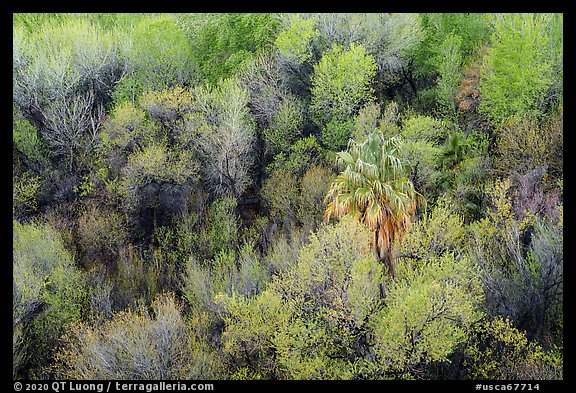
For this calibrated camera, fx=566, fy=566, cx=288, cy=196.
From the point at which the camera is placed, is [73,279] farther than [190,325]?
Yes

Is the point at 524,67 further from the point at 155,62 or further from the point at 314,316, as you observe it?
the point at 155,62

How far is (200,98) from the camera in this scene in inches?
1539

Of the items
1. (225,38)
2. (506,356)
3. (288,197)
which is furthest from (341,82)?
(506,356)

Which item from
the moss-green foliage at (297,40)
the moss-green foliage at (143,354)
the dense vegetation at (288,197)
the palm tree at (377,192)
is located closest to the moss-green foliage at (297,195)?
the dense vegetation at (288,197)

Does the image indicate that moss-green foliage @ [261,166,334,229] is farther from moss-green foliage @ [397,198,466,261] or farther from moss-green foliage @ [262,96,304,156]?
moss-green foliage @ [397,198,466,261]

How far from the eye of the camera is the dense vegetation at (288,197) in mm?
23219

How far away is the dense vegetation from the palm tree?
8 cm

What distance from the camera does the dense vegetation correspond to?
23219 mm

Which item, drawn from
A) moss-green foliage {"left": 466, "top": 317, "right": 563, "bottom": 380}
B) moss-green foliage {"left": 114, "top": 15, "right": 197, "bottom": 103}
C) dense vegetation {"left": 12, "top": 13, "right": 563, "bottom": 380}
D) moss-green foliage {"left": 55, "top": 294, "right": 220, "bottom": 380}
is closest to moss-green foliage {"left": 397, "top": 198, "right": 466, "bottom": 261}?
dense vegetation {"left": 12, "top": 13, "right": 563, "bottom": 380}

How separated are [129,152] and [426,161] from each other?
19.5 metres

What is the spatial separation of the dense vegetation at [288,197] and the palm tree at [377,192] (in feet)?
0.28

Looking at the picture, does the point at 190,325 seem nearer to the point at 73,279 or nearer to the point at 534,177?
the point at 73,279

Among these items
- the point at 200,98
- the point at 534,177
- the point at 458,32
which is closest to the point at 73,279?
the point at 200,98

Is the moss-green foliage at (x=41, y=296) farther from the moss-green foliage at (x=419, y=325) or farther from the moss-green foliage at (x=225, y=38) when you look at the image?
the moss-green foliage at (x=225, y=38)
